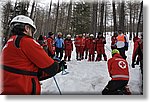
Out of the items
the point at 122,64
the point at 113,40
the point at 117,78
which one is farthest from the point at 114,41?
the point at 117,78

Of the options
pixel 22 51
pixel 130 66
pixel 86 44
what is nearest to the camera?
pixel 22 51

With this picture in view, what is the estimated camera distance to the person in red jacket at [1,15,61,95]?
38.1 inches

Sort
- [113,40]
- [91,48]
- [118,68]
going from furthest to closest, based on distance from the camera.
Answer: [91,48]
[113,40]
[118,68]

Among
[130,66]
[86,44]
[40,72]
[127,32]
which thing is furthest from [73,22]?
[40,72]

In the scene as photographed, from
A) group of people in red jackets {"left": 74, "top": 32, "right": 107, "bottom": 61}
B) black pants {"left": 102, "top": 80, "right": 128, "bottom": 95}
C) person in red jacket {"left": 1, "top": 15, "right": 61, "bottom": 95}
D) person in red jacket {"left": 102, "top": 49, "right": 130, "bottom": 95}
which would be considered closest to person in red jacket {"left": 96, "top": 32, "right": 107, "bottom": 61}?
group of people in red jackets {"left": 74, "top": 32, "right": 107, "bottom": 61}

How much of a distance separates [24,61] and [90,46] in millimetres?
1109

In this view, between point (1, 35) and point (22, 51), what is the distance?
890 millimetres

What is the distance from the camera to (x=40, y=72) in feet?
3.47

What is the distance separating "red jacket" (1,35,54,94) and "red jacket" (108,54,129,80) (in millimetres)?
841

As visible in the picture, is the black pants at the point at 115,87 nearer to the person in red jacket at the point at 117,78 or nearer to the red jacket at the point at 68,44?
the person in red jacket at the point at 117,78

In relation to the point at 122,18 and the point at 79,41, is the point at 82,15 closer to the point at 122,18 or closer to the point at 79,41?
the point at 79,41

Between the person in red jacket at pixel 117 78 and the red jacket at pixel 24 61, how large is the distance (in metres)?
0.83

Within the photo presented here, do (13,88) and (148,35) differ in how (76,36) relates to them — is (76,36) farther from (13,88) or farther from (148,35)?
(13,88)

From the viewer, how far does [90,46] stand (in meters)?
2.01
